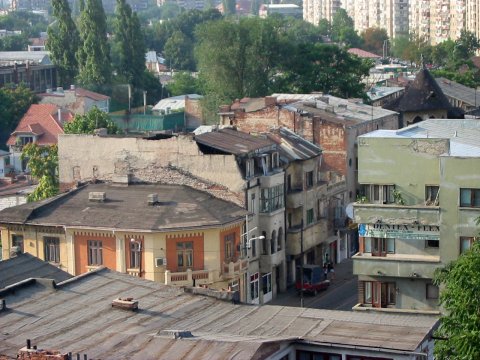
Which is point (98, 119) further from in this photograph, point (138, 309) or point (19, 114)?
point (138, 309)

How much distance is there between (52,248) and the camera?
54812 mm

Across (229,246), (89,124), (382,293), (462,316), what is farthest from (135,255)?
(89,124)

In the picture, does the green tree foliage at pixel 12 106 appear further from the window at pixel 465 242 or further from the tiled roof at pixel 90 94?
the window at pixel 465 242

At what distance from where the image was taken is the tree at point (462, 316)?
30422mm

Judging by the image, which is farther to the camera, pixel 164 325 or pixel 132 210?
pixel 132 210

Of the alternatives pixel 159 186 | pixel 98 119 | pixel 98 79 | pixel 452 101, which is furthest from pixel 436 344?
pixel 98 79

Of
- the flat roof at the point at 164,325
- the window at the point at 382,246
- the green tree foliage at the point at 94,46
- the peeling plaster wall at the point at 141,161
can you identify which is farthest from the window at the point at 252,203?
the green tree foliage at the point at 94,46

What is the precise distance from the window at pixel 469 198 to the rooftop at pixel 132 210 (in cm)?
1294

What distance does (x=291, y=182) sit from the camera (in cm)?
6147

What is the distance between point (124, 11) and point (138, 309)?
307ft

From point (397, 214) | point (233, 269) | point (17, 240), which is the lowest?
point (233, 269)

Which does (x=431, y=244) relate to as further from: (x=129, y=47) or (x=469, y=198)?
(x=129, y=47)

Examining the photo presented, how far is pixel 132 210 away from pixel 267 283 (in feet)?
23.7

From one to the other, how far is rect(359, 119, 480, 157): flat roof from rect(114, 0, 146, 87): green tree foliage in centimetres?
7583
